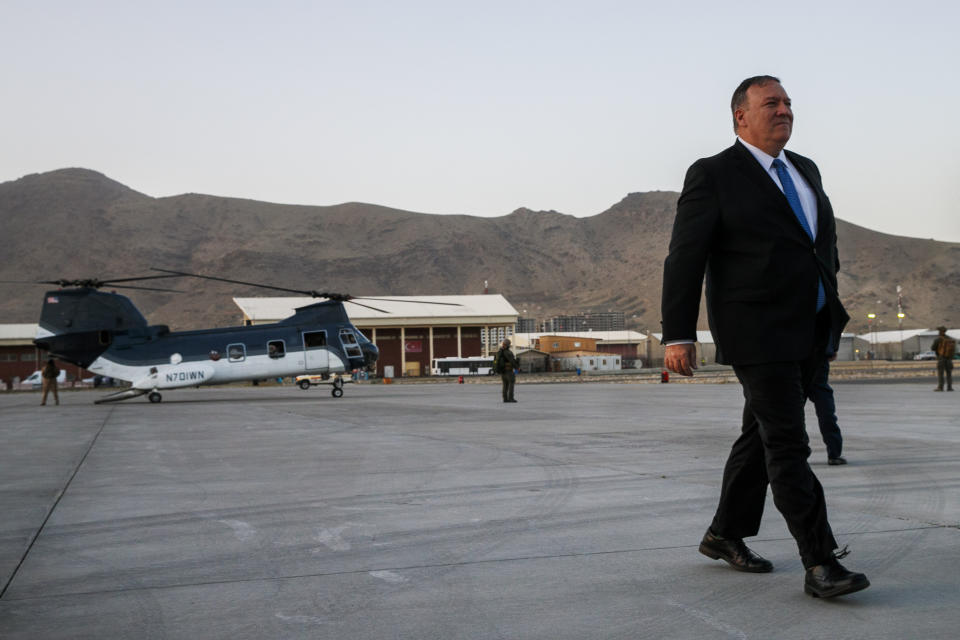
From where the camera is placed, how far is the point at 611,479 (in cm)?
767

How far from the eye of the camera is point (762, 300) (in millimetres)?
4039

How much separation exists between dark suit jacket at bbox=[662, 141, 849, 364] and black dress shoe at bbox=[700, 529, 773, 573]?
2.90 feet

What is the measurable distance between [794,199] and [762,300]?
509mm

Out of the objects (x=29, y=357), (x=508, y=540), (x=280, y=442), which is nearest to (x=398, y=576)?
(x=508, y=540)

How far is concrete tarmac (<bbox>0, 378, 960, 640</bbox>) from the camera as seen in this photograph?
358cm

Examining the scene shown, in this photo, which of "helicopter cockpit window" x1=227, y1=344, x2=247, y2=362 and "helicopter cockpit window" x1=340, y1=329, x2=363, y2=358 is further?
"helicopter cockpit window" x1=340, y1=329, x2=363, y2=358

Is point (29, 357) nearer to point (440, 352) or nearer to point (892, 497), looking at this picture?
point (440, 352)

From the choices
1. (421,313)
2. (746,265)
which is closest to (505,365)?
(746,265)

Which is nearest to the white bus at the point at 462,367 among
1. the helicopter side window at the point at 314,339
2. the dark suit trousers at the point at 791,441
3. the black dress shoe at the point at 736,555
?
the helicopter side window at the point at 314,339

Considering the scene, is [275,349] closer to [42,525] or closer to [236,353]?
[236,353]

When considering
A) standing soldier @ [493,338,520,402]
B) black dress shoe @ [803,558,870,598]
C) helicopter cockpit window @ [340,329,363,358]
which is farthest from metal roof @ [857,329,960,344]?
black dress shoe @ [803,558,870,598]

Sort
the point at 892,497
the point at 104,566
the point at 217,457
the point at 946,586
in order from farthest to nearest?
the point at 217,457 → the point at 892,497 → the point at 104,566 → the point at 946,586

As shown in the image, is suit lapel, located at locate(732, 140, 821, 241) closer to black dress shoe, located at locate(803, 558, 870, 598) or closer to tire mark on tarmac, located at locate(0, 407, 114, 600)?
black dress shoe, located at locate(803, 558, 870, 598)

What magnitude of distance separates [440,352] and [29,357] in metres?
35.0
